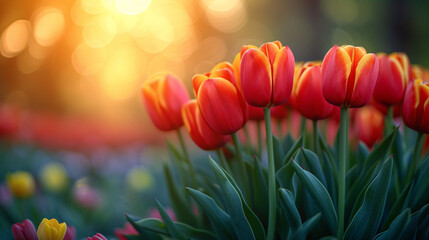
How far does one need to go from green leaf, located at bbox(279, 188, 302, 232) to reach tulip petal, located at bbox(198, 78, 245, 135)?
0.22m

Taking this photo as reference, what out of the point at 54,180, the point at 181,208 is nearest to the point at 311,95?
the point at 181,208

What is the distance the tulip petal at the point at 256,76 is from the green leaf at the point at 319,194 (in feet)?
0.63

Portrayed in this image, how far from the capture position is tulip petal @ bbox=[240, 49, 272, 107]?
3.06 feet

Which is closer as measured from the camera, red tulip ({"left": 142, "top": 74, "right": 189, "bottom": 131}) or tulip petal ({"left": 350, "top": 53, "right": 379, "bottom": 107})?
tulip petal ({"left": 350, "top": 53, "right": 379, "bottom": 107})

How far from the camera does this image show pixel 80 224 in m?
1.83

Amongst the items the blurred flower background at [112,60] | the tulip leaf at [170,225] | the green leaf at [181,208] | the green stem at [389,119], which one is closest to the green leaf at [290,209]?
the tulip leaf at [170,225]

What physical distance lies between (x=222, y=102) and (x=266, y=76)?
13 cm

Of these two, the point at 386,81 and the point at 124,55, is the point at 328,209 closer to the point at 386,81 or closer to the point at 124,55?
the point at 386,81

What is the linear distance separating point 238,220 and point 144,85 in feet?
1.86

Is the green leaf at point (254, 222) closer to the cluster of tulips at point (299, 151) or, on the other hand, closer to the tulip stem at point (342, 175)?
the cluster of tulips at point (299, 151)

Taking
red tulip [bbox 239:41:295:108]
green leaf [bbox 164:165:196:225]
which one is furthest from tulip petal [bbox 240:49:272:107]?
green leaf [bbox 164:165:196:225]

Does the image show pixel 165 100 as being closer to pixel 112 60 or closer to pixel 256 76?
pixel 256 76

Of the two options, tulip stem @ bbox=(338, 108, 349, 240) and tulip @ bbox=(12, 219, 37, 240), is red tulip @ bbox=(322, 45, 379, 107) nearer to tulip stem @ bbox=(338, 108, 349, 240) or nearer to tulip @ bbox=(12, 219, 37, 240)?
tulip stem @ bbox=(338, 108, 349, 240)

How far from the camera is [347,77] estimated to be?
0.93m
